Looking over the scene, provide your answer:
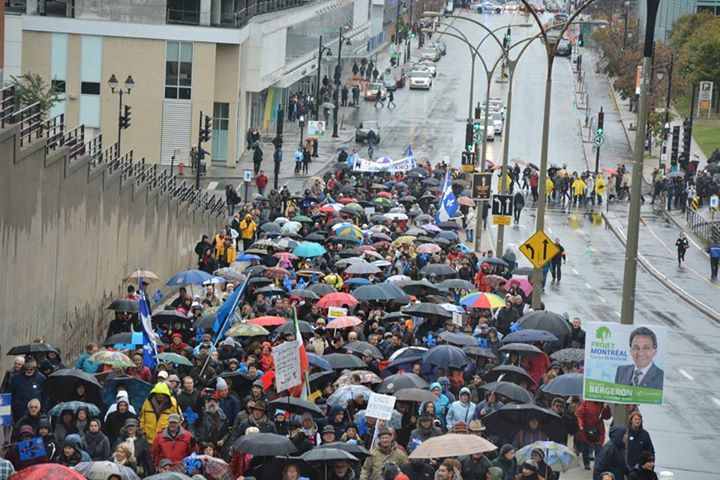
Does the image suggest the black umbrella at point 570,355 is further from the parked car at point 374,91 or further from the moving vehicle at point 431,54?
the moving vehicle at point 431,54

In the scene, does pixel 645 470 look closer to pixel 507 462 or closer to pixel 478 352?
pixel 507 462

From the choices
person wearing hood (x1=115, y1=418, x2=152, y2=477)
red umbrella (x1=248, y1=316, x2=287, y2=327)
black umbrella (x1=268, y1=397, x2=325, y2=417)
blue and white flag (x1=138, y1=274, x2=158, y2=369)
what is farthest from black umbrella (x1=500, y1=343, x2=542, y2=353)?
person wearing hood (x1=115, y1=418, x2=152, y2=477)

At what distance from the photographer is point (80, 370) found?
75.8 ft

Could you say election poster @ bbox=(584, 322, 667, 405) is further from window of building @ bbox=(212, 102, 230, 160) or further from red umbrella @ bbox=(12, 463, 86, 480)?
window of building @ bbox=(212, 102, 230, 160)

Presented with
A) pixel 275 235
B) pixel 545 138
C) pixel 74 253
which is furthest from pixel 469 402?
pixel 275 235

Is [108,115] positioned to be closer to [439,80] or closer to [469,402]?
[439,80]

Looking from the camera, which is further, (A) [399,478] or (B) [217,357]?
(B) [217,357]

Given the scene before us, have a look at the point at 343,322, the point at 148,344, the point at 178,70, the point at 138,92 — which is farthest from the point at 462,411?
the point at 178,70

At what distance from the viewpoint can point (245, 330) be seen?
27.5m

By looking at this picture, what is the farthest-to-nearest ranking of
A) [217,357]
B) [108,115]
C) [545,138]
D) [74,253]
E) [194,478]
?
[108,115] → [545,138] → [74,253] → [217,357] → [194,478]

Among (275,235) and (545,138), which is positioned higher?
(545,138)

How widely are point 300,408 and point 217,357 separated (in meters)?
4.11

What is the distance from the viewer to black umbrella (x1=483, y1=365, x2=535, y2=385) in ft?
81.9

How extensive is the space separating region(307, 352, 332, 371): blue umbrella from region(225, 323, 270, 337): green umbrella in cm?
264
